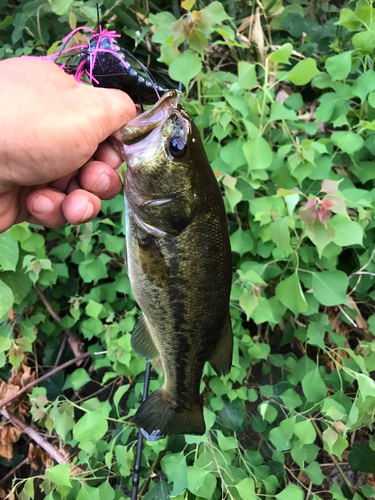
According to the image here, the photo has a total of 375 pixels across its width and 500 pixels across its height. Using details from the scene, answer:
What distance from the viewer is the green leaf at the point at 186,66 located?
1.03 m

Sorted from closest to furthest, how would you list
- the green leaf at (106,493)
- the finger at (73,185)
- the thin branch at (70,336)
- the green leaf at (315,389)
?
the finger at (73,185), the green leaf at (106,493), the green leaf at (315,389), the thin branch at (70,336)

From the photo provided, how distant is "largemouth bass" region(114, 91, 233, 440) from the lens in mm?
696

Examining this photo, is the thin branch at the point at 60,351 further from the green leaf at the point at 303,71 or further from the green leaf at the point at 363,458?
the green leaf at the point at 303,71

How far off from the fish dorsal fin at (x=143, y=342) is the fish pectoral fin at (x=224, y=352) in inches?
7.0

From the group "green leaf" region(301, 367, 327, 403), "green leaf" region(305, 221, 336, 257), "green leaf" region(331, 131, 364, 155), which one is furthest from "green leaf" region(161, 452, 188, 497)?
"green leaf" region(331, 131, 364, 155)

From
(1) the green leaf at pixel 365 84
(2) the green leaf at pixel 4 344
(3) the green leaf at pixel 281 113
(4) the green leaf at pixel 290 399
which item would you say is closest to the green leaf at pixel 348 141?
(1) the green leaf at pixel 365 84

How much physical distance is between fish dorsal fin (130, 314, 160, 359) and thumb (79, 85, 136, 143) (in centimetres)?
53

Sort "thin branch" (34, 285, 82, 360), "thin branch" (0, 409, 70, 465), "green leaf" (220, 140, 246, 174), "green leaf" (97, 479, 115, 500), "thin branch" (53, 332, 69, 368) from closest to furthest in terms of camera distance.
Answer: "green leaf" (97, 479, 115, 500) < "green leaf" (220, 140, 246, 174) < "thin branch" (0, 409, 70, 465) < "thin branch" (34, 285, 82, 360) < "thin branch" (53, 332, 69, 368)

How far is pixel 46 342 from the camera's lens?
1.95 meters

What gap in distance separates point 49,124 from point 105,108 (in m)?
0.13

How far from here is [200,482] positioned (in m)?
0.87

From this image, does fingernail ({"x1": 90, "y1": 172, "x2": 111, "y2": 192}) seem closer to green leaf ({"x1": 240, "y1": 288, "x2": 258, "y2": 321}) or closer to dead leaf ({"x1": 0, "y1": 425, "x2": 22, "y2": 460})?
green leaf ({"x1": 240, "y1": 288, "x2": 258, "y2": 321})

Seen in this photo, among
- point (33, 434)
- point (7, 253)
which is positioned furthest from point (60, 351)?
point (7, 253)

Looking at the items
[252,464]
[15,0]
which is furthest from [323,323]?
[15,0]
